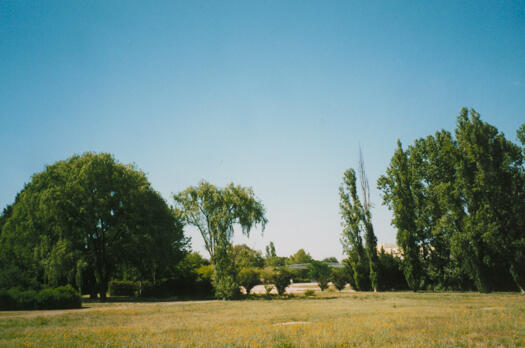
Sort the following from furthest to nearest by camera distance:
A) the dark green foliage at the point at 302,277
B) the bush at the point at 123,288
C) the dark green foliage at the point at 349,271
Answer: the dark green foliage at the point at 302,277 → the dark green foliage at the point at 349,271 → the bush at the point at 123,288

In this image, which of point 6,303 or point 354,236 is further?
point 354,236

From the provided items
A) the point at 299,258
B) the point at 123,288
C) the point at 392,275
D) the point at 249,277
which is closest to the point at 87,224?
the point at 123,288

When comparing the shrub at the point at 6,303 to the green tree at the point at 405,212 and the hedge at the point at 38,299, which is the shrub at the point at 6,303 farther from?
the green tree at the point at 405,212

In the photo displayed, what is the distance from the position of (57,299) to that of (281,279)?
1973 centimetres

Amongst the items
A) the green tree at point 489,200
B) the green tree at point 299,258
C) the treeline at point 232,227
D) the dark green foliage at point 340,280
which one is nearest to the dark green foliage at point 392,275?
the treeline at point 232,227

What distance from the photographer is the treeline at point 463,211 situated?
25.5 metres

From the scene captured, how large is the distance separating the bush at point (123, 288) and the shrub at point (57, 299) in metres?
17.1

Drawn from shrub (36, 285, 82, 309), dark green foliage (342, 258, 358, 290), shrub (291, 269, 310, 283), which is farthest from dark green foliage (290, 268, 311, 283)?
shrub (36, 285, 82, 309)

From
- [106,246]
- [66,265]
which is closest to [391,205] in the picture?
[106,246]

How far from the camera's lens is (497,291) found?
89.5 ft

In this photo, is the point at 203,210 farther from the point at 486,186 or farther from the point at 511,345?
the point at 511,345

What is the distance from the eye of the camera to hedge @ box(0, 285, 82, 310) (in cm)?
1711

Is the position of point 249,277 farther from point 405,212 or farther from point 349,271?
point 405,212

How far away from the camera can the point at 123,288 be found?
34.5 meters
